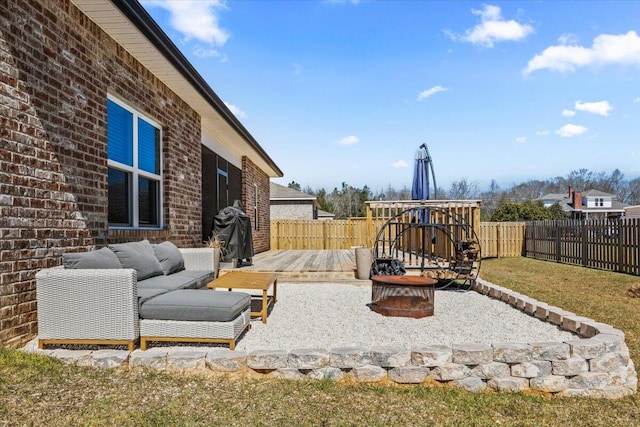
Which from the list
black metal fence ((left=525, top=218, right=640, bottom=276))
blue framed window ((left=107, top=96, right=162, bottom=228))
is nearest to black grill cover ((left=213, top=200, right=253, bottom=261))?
blue framed window ((left=107, top=96, right=162, bottom=228))

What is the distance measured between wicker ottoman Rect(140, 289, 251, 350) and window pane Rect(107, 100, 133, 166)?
9.00ft

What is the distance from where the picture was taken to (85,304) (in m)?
3.60

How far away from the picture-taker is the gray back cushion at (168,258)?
220 inches

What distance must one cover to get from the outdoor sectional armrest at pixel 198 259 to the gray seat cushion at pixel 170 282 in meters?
0.90

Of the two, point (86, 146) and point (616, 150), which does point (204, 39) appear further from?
point (616, 150)

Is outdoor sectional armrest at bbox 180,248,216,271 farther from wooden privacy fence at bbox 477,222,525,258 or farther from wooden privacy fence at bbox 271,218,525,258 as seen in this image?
wooden privacy fence at bbox 477,222,525,258

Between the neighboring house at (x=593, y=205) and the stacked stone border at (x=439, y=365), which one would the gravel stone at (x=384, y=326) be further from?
the neighboring house at (x=593, y=205)

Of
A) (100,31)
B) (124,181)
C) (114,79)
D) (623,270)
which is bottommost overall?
(623,270)

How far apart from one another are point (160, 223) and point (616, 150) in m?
31.8

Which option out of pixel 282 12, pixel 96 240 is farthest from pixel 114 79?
pixel 282 12

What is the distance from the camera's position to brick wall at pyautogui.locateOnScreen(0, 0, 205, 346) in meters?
3.53

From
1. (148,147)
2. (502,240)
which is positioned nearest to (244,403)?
(148,147)

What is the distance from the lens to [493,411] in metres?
2.95

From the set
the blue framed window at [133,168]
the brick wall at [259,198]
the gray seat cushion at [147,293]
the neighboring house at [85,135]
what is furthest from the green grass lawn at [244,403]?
the brick wall at [259,198]
